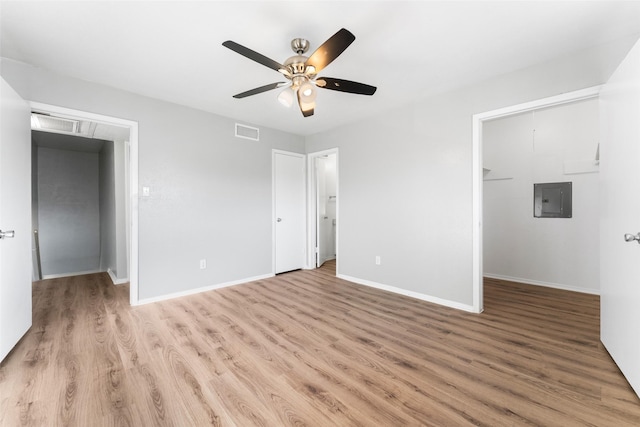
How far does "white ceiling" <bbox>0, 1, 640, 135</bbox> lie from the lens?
5.66 feet

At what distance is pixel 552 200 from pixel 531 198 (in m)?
0.24

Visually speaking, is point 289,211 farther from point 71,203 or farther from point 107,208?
point 71,203

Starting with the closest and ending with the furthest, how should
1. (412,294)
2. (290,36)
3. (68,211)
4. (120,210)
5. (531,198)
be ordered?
(290,36)
(412,294)
(531,198)
(120,210)
(68,211)

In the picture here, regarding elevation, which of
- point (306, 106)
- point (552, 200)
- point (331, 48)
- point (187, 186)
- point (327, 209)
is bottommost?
point (327, 209)

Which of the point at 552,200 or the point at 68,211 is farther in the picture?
the point at 68,211

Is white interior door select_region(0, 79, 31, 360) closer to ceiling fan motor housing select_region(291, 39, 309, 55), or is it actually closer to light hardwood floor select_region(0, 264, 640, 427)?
light hardwood floor select_region(0, 264, 640, 427)

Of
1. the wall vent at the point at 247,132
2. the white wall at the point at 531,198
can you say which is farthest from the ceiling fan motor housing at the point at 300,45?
the white wall at the point at 531,198

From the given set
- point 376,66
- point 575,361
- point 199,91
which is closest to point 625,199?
point 575,361

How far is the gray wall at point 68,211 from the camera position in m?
4.73

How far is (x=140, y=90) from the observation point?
2.94 m

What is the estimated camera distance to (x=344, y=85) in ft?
6.76

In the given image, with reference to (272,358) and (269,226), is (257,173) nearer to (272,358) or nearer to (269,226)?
(269,226)

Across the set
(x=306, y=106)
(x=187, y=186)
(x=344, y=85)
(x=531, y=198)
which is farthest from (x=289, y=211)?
(x=531, y=198)

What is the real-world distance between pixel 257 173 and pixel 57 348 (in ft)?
9.63
